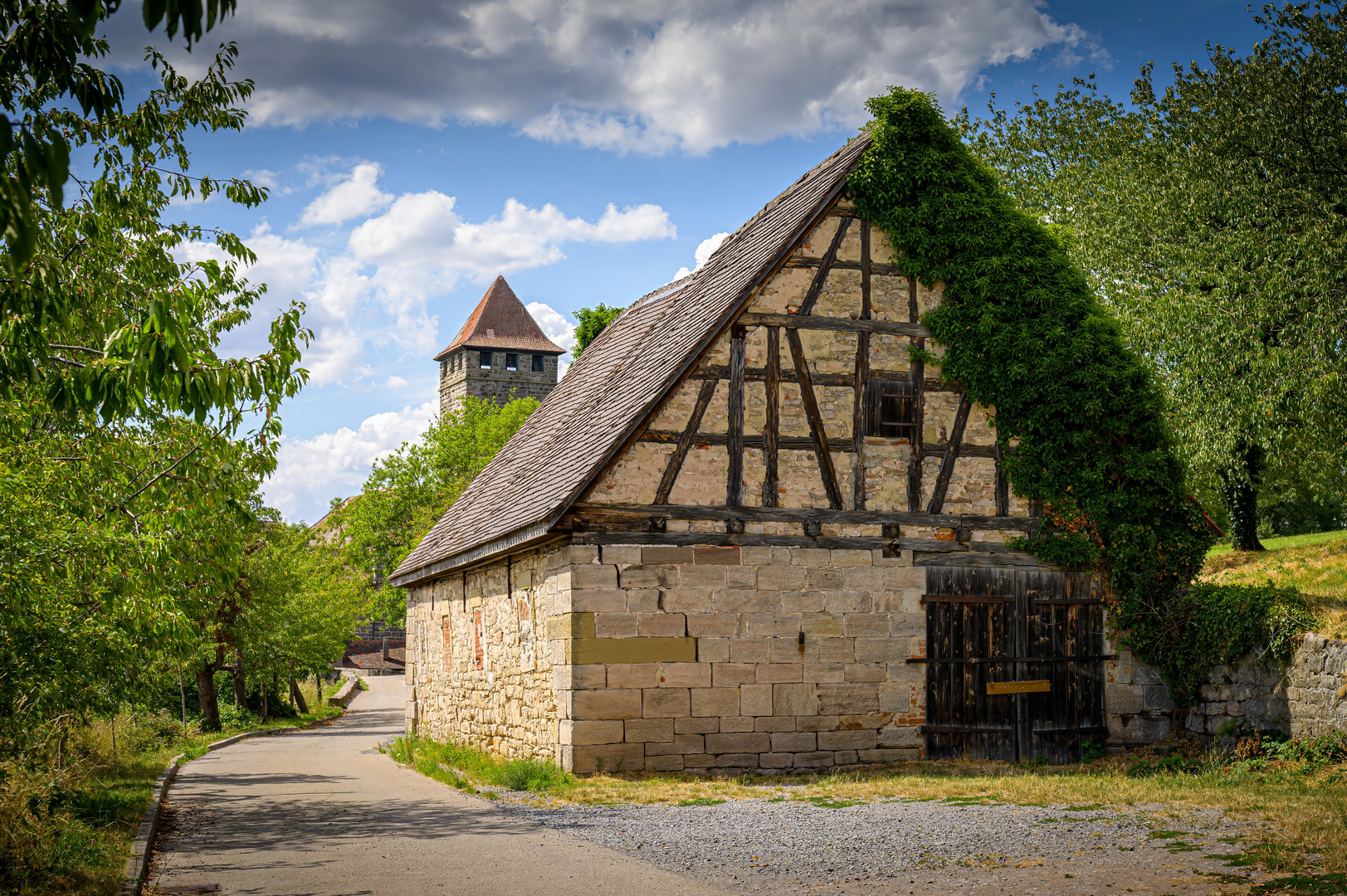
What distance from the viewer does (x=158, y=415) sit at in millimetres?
10680

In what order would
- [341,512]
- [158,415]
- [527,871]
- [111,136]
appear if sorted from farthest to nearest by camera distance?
1. [341,512]
2. [158,415]
3. [111,136]
4. [527,871]

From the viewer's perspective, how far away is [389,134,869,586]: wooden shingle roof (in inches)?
500

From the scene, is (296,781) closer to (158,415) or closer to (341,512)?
(158,415)

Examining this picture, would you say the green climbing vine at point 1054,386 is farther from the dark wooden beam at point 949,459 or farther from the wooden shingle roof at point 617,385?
the wooden shingle roof at point 617,385

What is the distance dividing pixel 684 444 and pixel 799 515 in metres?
1.69

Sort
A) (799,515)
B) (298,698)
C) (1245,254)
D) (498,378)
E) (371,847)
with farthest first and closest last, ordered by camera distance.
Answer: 1. (498,378)
2. (298,698)
3. (1245,254)
4. (799,515)
5. (371,847)

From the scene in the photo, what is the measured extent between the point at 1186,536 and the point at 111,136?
44.0ft

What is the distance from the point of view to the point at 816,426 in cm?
1333

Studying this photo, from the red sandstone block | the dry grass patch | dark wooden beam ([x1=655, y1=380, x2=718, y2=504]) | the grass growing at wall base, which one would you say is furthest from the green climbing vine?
the grass growing at wall base

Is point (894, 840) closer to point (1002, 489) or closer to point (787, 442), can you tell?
point (787, 442)

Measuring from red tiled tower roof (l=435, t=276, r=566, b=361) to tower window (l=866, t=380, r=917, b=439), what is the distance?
2290 inches

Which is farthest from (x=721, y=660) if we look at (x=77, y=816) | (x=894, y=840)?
(x=77, y=816)

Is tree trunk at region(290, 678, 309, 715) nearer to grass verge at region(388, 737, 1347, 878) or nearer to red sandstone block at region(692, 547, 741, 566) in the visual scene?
grass verge at region(388, 737, 1347, 878)

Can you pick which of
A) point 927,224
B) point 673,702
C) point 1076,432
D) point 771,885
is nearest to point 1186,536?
point 1076,432
